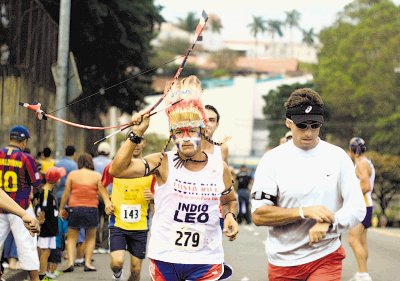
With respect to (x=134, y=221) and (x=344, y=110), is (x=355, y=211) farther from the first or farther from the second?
(x=344, y=110)

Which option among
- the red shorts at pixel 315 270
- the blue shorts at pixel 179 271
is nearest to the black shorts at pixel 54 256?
the blue shorts at pixel 179 271

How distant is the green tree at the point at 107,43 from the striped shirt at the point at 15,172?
12918 millimetres

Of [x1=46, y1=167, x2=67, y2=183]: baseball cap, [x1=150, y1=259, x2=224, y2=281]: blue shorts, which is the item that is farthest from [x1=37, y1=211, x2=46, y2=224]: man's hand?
[x1=150, y1=259, x2=224, y2=281]: blue shorts

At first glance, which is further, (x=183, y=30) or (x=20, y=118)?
(x=183, y=30)

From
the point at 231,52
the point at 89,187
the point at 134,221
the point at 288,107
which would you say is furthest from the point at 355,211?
the point at 231,52

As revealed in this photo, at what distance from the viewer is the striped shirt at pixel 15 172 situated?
36.4 feet

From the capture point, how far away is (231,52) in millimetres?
157375

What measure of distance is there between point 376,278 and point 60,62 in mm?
6553

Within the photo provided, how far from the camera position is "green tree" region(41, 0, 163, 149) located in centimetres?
2623

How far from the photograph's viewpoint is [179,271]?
6.69 metres

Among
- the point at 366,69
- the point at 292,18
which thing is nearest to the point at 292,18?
the point at 292,18

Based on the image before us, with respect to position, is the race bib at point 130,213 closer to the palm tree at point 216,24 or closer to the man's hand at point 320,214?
the man's hand at point 320,214

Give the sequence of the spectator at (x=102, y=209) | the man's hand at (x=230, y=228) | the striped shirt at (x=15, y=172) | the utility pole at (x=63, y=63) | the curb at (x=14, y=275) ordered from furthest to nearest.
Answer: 1. the utility pole at (x=63, y=63)
2. the spectator at (x=102, y=209)
3. the curb at (x=14, y=275)
4. the striped shirt at (x=15, y=172)
5. the man's hand at (x=230, y=228)

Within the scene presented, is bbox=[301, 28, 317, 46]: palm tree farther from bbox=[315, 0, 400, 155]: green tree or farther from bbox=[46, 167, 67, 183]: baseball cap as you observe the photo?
bbox=[46, 167, 67, 183]: baseball cap
